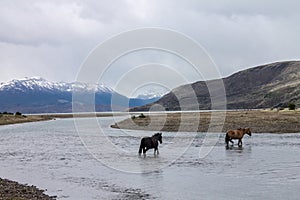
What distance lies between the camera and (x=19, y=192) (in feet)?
67.1

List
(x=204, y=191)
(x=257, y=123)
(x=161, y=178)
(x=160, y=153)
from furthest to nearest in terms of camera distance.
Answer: (x=257, y=123), (x=160, y=153), (x=161, y=178), (x=204, y=191)

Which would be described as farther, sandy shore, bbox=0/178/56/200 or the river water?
the river water

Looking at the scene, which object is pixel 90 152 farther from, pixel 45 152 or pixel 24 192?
pixel 24 192

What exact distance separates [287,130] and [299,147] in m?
21.6

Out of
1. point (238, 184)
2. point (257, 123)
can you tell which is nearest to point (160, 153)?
point (238, 184)

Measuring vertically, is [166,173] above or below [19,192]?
above

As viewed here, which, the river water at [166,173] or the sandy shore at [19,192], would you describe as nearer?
the sandy shore at [19,192]

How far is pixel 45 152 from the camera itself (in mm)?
41594

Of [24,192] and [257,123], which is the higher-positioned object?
[257,123]

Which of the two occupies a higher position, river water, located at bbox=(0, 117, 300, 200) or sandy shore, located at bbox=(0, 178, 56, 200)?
A: river water, located at bbox=(0, 117, 300, 200)

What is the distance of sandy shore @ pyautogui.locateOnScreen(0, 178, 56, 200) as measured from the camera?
1907 cm

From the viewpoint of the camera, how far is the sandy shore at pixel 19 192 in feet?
62.6

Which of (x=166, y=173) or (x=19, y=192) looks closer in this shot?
(x=19, y=192)

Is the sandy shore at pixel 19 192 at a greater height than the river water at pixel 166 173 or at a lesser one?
lesser
